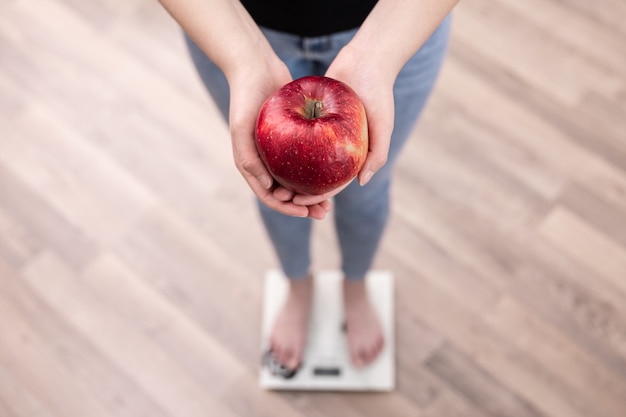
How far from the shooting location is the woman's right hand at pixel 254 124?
70cm

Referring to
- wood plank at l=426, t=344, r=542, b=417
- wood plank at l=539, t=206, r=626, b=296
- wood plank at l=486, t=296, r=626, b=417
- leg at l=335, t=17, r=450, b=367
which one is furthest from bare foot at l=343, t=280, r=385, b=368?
wood plank at l=539, t=206, r=626, b=296

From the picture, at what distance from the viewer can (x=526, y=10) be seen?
165 cm

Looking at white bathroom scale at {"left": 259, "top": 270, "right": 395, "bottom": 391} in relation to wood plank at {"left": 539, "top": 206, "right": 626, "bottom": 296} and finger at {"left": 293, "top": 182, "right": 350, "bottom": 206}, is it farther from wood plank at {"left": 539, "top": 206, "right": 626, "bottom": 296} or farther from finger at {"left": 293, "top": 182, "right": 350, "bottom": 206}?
finger at {"left": 293, "top": 182, "right": 350, "bottom": 206}

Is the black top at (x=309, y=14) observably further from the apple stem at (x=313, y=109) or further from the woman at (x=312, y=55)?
the apple stem at (x=313, y=109)

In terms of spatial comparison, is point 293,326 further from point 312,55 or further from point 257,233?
point 312,55

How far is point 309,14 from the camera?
717 mm

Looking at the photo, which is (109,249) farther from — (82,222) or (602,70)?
(602,70)

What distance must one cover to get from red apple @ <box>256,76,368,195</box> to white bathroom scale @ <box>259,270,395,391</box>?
27.2 inches

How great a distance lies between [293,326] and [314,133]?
72 centimetres

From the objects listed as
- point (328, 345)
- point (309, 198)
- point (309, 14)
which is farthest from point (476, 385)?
point (309, 14)

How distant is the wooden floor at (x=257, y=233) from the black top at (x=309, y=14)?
736 millimetres

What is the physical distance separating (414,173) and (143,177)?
2.09 feet

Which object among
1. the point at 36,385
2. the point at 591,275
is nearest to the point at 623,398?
the point at 591,275

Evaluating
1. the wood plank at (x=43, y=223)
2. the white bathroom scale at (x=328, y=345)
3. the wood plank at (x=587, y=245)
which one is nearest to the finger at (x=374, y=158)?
the white bathroom scale at (x=328, y=345)
